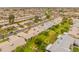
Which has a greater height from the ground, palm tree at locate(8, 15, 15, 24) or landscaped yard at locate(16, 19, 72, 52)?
palm tree at locate(8, 15, 15, 24)

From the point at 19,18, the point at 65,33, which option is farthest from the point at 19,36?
the point at 65,33

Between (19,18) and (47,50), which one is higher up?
(19,18)

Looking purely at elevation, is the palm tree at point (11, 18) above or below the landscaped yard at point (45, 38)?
above

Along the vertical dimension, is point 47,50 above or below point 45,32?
below

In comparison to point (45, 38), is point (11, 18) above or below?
above

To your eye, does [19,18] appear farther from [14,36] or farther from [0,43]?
[0,43]
